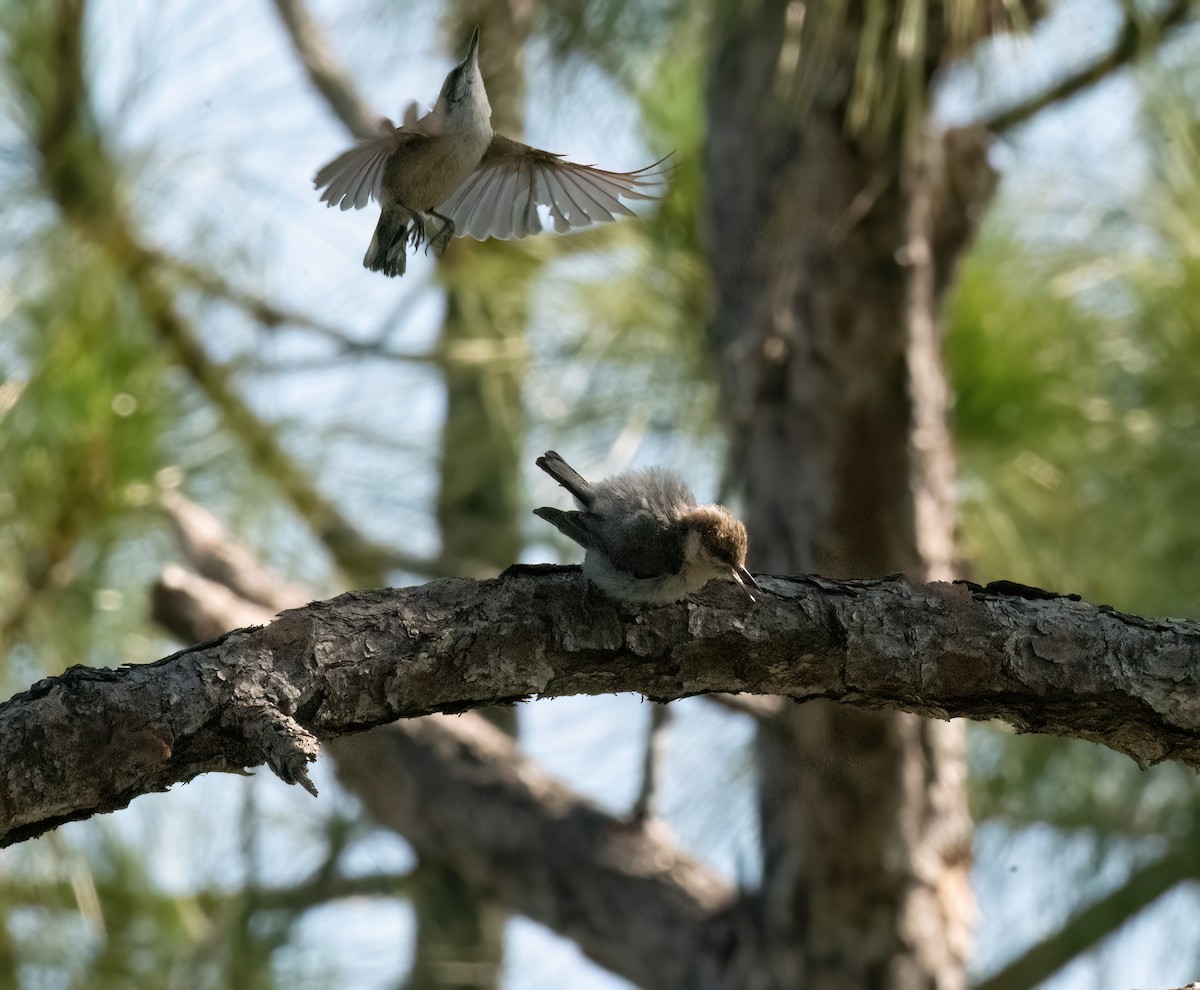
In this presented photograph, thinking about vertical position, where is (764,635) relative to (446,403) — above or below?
below

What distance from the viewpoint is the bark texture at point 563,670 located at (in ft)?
4.02

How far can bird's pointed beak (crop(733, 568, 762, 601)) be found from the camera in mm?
1432

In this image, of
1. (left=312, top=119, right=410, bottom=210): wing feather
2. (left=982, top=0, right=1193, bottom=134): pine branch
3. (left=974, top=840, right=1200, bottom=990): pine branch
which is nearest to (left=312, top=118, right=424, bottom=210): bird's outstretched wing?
(left=312, top=119, right=410, bottom=210): wing feather

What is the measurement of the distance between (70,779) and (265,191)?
8.27 feet

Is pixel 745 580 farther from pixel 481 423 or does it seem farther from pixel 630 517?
pixel 481 423

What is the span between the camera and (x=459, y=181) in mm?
1701

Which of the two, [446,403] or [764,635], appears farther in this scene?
[446,403]

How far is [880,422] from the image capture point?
3.12 meters

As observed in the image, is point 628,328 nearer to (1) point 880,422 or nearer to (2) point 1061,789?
(1) point 880,422

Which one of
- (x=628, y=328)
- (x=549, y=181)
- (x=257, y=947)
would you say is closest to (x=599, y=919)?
(x=257, y=947)

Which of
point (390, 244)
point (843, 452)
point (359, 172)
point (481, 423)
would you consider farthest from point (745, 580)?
point (481, 423)

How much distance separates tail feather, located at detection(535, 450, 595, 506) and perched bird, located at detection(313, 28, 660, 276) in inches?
13.7

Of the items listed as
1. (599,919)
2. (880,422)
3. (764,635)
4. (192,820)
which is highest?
(880,422)

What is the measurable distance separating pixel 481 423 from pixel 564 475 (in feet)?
10.2
